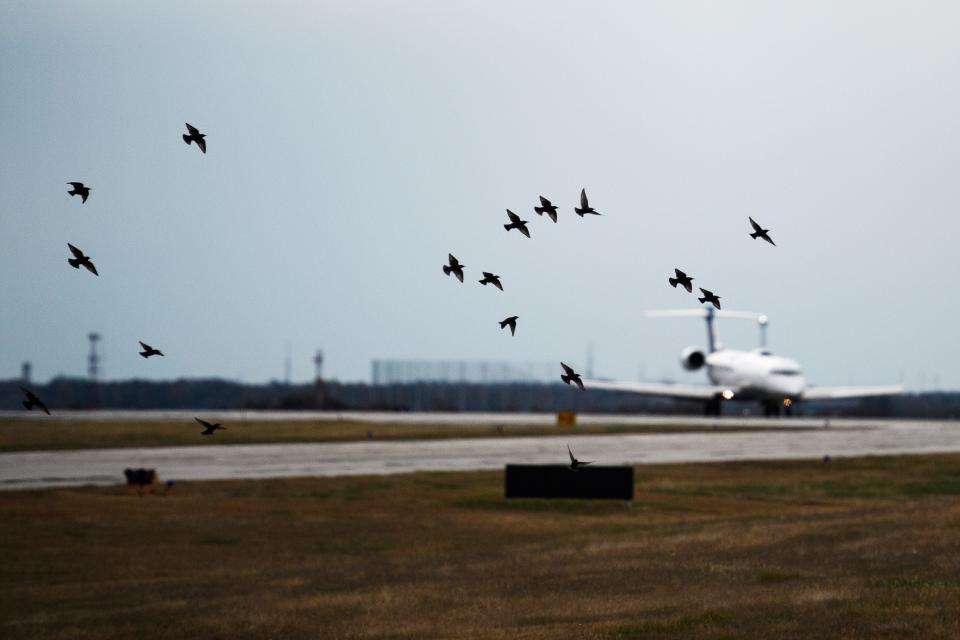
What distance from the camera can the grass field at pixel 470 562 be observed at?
23891 millimetres

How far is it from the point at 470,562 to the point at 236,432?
68.3 metres

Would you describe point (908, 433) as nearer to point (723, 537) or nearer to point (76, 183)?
point (723, 537)

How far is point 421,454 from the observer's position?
7625 centimetres

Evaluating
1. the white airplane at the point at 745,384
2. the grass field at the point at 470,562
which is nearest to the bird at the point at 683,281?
the grass field at the point at 470,562

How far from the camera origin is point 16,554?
37.1m

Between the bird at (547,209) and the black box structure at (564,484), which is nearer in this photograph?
the bird at (547,209)

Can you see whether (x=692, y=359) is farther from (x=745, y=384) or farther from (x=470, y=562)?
(x=470, y=562)

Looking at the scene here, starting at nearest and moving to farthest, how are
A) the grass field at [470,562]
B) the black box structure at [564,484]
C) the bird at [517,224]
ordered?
the bird at [517,224] → the grass field at [470,562] → the black box structure at [564,484]

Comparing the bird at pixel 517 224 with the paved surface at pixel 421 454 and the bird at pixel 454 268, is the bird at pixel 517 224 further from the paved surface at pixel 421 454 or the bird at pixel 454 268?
the paved surface at pixel 421 454

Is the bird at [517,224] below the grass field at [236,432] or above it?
above

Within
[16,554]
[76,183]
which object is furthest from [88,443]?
[76,183]

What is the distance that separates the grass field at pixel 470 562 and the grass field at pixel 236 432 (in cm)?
3236

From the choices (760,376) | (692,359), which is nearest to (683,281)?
(760,376)

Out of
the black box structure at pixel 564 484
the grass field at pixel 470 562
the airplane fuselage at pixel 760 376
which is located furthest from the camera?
the airplane fuselage at pixel 760 376
